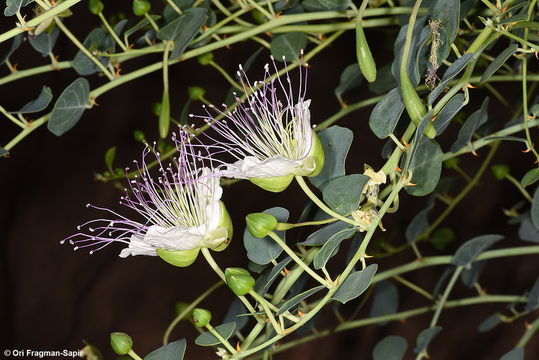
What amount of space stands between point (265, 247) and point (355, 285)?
88 millimetres

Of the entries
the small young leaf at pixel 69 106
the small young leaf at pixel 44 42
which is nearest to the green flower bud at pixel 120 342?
the small young leaf at pixel 69 106

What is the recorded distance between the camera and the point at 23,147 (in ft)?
3.94

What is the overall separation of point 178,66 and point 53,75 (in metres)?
0.19

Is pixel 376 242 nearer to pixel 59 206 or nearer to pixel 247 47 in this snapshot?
pixel 247 47

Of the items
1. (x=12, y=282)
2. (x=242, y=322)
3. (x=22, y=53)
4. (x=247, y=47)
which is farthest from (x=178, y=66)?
(x=242, y=322)

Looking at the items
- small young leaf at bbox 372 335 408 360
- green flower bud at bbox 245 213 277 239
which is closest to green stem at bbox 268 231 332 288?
green flower bud at bbox 245 213 277 239

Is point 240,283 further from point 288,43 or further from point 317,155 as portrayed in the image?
point 288,43

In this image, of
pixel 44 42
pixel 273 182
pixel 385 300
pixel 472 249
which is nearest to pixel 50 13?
pixel 273 182

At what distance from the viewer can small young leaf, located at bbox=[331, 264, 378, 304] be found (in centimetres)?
44

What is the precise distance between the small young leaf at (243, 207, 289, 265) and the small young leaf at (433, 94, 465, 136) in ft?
0.37

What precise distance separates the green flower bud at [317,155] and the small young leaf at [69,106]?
9.9 inches

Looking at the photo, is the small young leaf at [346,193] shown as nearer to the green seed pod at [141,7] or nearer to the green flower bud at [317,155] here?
the green flower bud at [317,155]

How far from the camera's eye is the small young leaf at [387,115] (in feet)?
1.59

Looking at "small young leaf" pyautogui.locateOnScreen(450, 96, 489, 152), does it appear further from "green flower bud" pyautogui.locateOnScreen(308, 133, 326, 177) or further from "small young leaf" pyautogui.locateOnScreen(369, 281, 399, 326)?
"small young leaf" pyautogui.locateOnScreen(369, 281, 399, 326)
